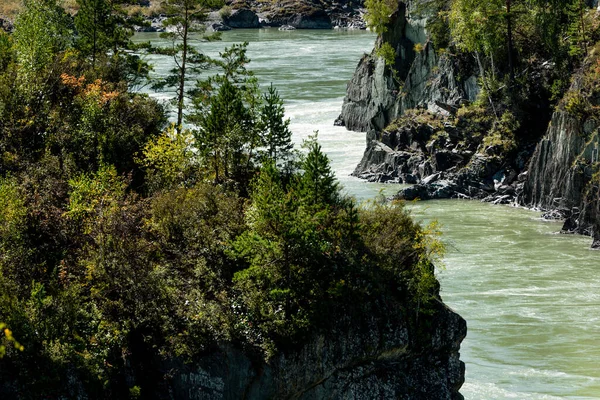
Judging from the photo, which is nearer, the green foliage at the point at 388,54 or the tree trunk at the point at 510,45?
the tree trunk at the point at 510,45

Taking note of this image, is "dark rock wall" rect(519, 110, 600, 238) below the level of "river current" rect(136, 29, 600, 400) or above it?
above

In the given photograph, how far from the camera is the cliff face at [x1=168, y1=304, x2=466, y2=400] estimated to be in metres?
29.8

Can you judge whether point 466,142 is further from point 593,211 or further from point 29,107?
point 29,107

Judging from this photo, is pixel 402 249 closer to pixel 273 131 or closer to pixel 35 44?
pixel 273 131

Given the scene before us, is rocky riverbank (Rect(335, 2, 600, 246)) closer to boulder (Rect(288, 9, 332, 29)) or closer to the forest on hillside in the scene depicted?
the forest on hillside

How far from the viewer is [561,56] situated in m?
71.8

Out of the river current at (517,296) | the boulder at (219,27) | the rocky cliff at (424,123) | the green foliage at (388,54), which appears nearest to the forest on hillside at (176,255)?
the river current at (517,296)

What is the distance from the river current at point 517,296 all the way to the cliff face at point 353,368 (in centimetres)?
522

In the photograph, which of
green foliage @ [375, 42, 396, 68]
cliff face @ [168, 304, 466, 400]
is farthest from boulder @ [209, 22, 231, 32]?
cliff face @ [168, 304, 466, 400]

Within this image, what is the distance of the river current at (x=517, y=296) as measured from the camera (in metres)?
39.3

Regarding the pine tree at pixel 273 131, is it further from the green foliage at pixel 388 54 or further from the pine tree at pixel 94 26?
the green foliage at pixel 388 54

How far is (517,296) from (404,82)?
135ft

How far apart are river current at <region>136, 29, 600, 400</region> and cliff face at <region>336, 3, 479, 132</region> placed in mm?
6614

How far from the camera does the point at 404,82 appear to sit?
85750 millimetres
